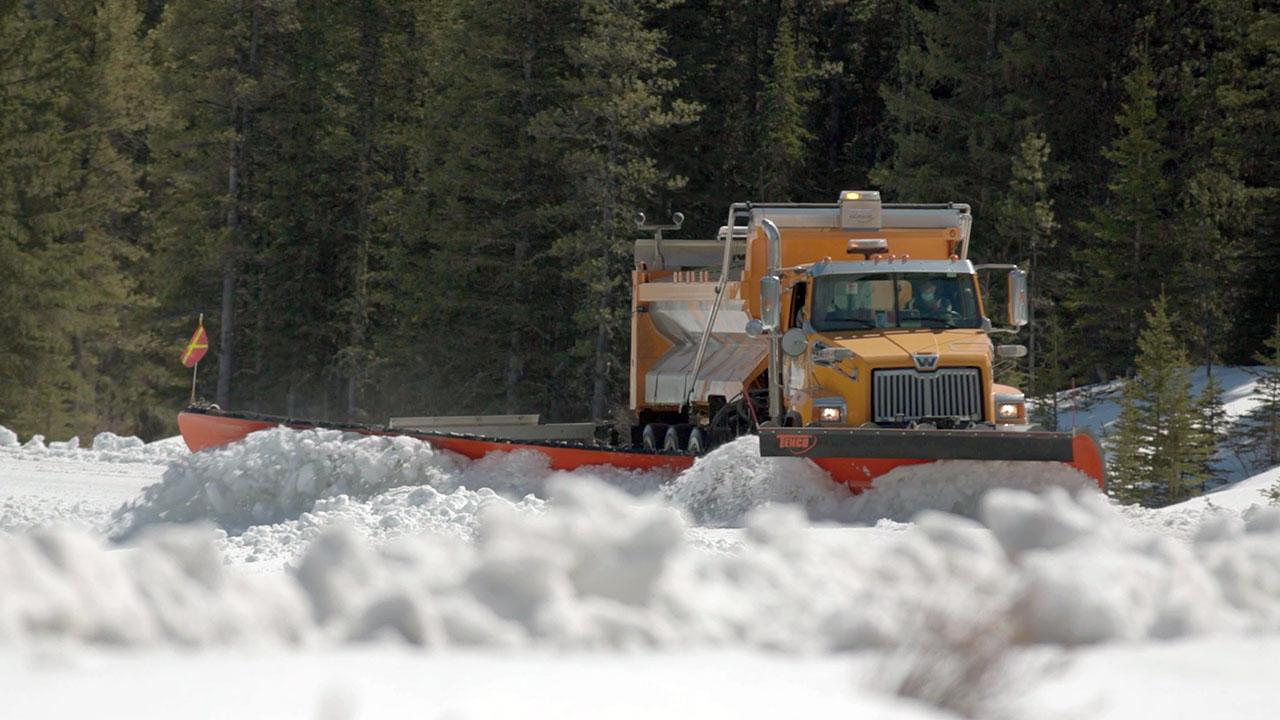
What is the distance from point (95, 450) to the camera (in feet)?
71.8

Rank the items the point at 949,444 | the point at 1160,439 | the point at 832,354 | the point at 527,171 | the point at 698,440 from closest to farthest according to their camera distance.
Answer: the point at 949,444 < the point at 832,354 < the point at 698,440 < the point at 1160,439 < the point at 527,171

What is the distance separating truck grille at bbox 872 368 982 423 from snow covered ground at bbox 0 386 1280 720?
6.48 meters

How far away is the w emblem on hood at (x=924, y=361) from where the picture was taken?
43.1 ft

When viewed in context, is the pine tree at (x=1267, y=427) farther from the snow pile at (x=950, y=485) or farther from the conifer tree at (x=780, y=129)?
the conifer tree at (x=780, y=129)

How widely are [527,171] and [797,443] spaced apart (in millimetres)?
27576

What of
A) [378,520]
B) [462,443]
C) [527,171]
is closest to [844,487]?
[378,520]

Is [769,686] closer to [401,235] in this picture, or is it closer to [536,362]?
[536,362]

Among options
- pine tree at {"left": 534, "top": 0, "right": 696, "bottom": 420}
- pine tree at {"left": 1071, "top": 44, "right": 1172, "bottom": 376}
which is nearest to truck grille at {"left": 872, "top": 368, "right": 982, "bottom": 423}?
pine tree at {"left": 1071, "top": 44, "right": 1172, "bottom": 376}

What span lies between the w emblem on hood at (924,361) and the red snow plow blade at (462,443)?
7.09 ft

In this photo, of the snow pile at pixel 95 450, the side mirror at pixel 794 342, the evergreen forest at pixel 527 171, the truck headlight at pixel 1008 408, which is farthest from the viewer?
the evergreen forest at pixel 527 171

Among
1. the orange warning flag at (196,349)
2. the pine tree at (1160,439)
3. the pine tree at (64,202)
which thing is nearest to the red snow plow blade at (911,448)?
the pine tree at (1160,439)

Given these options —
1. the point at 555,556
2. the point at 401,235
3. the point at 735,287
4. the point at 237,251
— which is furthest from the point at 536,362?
the point at 555,556

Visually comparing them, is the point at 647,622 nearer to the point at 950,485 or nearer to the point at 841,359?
the point at 950,485

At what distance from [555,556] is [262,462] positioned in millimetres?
11009
